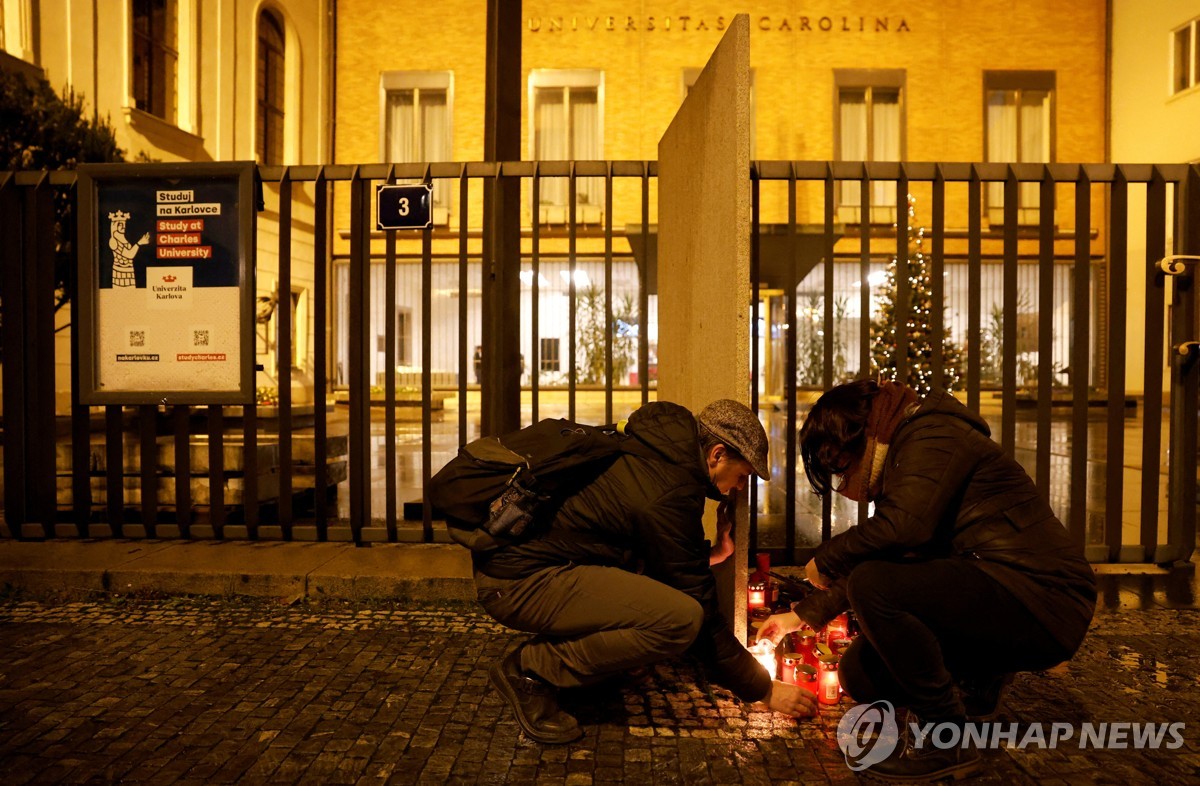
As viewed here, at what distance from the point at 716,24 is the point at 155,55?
12928 mm

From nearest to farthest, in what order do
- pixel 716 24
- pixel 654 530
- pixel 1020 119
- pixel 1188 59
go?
1. pixel 654 530
2. pixel 1188 59
3. pixel 716 24
4. pixel 1020 119

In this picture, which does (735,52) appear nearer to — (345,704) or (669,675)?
(669,675)

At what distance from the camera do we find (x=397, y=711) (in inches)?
129

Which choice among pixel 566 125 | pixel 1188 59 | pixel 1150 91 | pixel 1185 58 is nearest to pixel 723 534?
pixel 566 125

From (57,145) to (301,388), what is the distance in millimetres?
10641

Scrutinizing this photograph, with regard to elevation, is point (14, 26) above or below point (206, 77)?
below

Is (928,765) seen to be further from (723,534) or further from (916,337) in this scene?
(916,337)

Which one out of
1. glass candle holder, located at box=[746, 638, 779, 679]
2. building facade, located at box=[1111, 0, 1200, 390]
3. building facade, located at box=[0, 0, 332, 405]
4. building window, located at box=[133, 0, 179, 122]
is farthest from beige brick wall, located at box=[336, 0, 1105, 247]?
glass candle holder, located at box=[746, 638, 779, 679]

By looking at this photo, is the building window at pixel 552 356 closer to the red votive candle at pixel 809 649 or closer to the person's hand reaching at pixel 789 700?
the red votive candle at pixel 809 649

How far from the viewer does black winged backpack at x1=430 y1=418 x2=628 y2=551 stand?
2.85m

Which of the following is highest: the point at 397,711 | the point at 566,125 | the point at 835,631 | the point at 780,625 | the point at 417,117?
the point at 417,117

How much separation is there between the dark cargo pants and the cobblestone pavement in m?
0.31

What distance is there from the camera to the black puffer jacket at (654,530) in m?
2.86

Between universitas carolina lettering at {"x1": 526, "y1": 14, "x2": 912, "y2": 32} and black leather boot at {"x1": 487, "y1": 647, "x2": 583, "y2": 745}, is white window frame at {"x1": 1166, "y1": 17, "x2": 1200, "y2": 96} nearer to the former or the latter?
universitas carolina lettering at {"x1": 526, "y1": 14, "x2": 912, "y2": 32}
